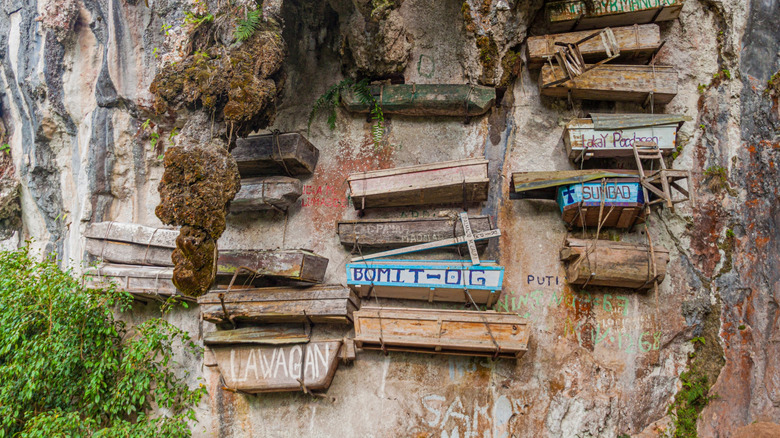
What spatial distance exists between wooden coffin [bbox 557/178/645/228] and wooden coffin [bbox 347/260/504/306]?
1.04m

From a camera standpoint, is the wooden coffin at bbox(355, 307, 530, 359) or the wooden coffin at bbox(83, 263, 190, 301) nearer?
the wooden coffin at bbox(355, 307, 530, 359)

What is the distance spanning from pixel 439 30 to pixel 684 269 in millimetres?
3935

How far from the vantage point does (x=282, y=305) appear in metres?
5.05

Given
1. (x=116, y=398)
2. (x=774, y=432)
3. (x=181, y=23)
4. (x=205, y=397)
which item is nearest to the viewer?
(x=774, y=432)

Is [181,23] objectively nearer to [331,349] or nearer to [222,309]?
[222,309]

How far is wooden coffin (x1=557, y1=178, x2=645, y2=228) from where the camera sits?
4.87m

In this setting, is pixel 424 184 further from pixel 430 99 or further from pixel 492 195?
pixel 430 99

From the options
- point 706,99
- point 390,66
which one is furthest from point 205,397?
point 706,99

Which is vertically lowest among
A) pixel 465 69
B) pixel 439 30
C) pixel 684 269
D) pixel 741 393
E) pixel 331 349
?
pixel 741 393

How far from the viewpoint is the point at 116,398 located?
5016 mm

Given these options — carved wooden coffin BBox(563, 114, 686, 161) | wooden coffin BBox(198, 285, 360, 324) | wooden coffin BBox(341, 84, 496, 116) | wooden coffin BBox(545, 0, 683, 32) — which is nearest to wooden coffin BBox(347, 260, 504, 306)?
wooden coffin BBox(198, 285, 360, 324)

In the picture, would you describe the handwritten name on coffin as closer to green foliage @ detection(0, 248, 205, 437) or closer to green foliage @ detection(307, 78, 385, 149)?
green foliage @ detection(307, 78, 385, 149)

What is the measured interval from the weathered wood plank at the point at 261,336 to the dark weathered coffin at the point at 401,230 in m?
1.10

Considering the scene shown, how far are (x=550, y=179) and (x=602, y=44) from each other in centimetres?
179
